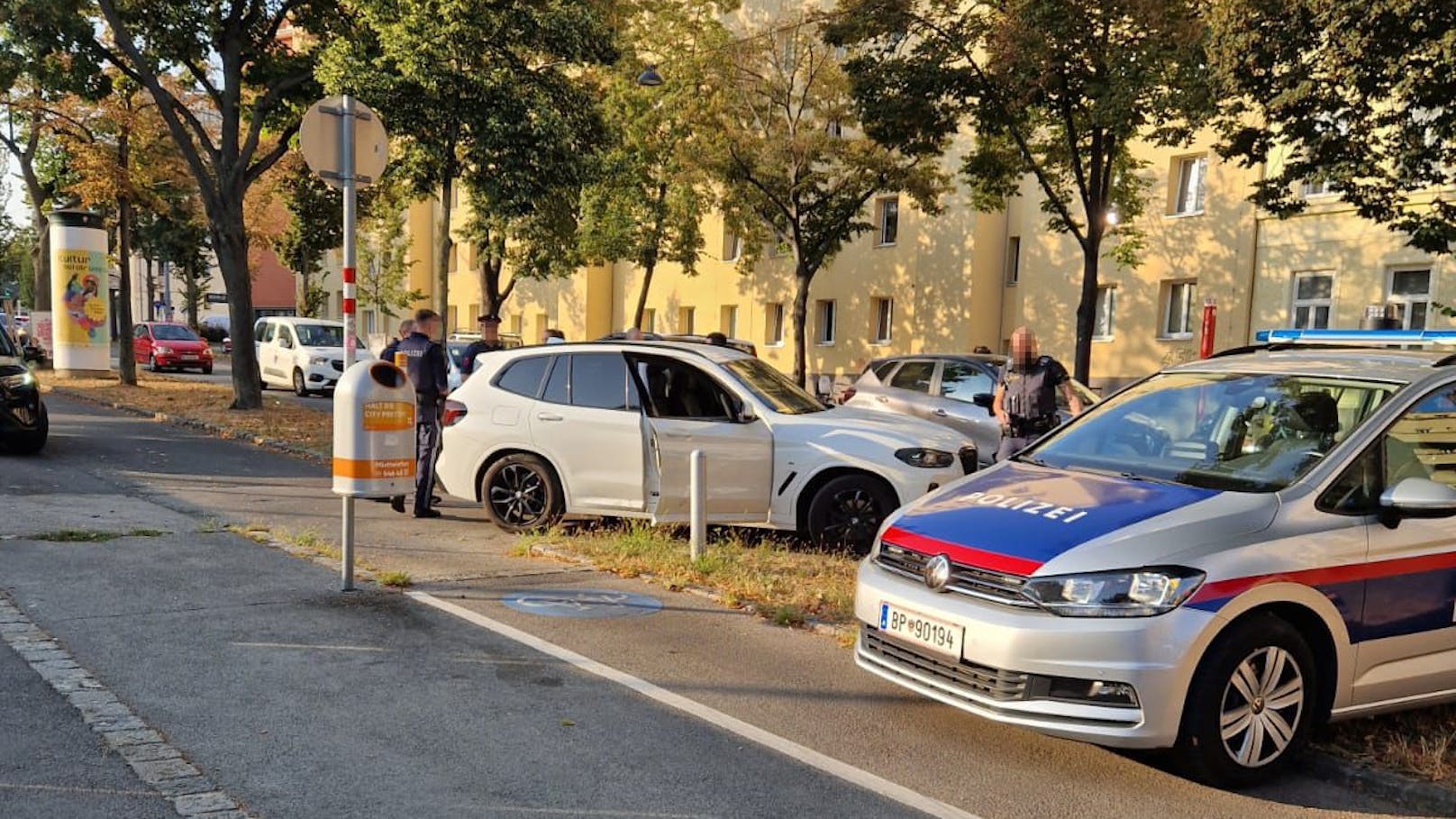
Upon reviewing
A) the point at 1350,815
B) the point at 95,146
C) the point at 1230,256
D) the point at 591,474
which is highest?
the point at 95,146

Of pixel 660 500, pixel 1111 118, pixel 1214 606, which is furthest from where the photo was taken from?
pixel 1111 118

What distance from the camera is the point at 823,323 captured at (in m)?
35.7

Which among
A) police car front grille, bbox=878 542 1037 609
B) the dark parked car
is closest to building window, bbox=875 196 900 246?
the dark parked car

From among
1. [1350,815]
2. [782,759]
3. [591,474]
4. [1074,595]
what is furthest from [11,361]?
[1350,815]

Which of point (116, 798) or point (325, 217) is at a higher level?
point (325, 217)

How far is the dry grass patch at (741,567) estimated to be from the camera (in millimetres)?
6645

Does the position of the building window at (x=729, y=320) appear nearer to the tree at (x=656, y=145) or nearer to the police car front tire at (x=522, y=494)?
the tree at (x=656, y=145)

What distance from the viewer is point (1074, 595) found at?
13.6 ft

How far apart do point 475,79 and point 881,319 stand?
21998 mm

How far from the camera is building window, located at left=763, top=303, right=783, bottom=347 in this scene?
1446 inches

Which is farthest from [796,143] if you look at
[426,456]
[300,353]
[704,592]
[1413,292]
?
[704,592]

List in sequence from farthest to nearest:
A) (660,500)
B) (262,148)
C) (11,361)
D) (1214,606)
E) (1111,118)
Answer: (262,148), (1111,118), (11,361), (660,500), (1214,606)

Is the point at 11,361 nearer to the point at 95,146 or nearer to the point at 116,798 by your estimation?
the point at 116,798

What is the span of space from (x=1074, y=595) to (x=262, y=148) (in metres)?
33.0
